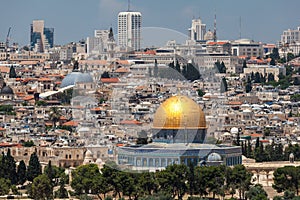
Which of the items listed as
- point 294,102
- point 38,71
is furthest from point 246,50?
point 294,102

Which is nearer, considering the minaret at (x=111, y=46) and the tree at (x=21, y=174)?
the tree at (x=21, y=174)

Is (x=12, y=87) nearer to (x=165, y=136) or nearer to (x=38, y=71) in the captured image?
(x=38, y=71)

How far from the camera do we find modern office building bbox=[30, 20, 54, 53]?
440 ft

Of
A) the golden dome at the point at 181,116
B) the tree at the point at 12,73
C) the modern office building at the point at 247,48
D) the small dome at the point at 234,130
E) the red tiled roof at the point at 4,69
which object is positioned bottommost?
the small dome at the point at 234,130

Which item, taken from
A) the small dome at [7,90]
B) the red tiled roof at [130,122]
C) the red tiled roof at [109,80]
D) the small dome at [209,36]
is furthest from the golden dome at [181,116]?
the small dome at [209,36]

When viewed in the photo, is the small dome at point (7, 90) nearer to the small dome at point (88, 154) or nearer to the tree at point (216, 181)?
the small dome at point (88, 154)

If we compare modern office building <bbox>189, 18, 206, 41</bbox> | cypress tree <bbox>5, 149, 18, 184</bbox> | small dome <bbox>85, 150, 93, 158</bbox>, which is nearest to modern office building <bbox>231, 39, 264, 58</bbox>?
modern office building <bbox>189, 18, 206, 41</bbox>

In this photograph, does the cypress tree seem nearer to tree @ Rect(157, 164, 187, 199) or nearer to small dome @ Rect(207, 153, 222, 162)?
tree @ Rect(157, 164, 187, 199)

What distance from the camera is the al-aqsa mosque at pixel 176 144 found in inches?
1763

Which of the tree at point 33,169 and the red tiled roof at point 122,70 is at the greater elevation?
the red tiled roof at point 122,70

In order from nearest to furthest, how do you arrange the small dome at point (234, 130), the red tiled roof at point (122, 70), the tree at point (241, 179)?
the tree at point (241, 179) → the small dome at point (234, 130) → the red tiled roof at point (122, 70)

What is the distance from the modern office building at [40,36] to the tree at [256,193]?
92.0m

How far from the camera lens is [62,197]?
4100cm

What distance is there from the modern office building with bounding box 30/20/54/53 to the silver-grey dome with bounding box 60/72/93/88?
49.2 metres
